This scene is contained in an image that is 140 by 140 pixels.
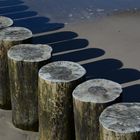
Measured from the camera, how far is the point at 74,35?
291 inches

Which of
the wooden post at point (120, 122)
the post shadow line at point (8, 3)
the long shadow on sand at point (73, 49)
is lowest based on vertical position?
the long shadow on sand at point (73, 49)

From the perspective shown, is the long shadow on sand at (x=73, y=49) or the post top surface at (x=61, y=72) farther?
the long shadow on sand at (x=73, y=49)

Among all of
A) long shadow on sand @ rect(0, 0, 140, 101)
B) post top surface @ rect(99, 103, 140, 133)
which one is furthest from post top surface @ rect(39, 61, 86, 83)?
long shadow on sand @ rect(0, 0, 140, 101)

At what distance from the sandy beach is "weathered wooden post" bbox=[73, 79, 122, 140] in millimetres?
904

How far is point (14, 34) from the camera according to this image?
557cm

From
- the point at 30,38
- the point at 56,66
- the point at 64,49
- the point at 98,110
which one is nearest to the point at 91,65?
the point at 64,49

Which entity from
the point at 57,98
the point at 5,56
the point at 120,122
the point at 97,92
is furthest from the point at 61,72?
the point at 120,122

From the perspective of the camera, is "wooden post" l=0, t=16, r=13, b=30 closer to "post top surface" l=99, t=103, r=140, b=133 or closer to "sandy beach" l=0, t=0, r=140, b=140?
"sandy beach" l=0, t=0, r=140, b=140

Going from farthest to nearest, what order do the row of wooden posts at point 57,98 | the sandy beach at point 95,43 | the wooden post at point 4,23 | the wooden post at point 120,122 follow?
the wooden post at point 4,23 → the sandy beach at point 95,43 → the row of wooden posts at point 57,98 → the wooden post at point 120,122

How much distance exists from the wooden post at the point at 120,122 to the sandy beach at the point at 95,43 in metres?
1.29

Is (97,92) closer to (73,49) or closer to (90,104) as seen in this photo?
(90,104)

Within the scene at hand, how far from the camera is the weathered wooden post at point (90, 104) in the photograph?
13.4 ft

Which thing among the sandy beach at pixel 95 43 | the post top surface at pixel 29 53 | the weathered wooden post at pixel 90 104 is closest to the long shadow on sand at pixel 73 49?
the sandy beach at pixel 95 43

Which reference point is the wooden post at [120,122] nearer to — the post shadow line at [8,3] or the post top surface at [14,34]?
the post top surface at [14,34]
